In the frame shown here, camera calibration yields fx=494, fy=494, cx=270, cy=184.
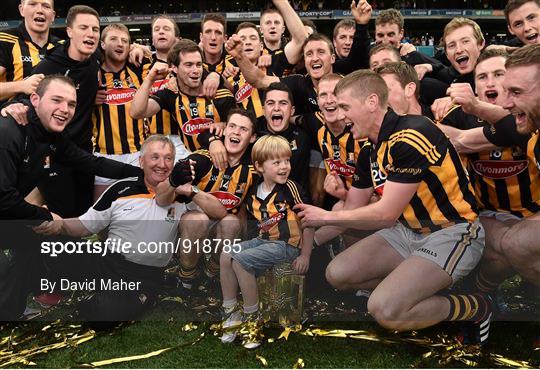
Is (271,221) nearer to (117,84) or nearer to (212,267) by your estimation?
(212,267)

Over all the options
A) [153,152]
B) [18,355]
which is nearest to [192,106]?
[153,152]

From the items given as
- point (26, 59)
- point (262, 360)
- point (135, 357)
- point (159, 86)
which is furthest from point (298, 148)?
point (26, 59)

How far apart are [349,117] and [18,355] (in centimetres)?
242

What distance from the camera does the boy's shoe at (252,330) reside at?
296 centimetres

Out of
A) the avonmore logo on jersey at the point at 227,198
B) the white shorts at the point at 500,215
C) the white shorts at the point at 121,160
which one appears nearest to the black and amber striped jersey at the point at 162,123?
the white shorts at the point at 121,160

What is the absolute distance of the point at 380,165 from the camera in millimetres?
3047

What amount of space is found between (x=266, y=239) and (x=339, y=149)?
97 centimetres

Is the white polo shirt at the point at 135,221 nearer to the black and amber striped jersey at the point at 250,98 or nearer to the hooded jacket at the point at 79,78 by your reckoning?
the hooded jacket at the point at 79,78

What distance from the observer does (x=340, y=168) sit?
12.3 feet

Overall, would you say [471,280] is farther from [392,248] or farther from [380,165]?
[380,165]

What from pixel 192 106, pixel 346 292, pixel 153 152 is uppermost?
pixel 192 106

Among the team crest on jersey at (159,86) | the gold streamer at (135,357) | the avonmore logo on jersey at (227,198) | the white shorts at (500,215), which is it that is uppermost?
the team crest on jersey at (159,86)

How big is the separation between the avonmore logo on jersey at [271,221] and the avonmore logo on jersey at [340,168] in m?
0.70

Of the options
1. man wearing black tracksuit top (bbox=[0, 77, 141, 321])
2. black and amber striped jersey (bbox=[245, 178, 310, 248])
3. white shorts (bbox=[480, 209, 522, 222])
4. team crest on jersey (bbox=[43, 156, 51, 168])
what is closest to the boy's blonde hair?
black and amber striped jersey (bbox=[245, 178, 310, 248])
